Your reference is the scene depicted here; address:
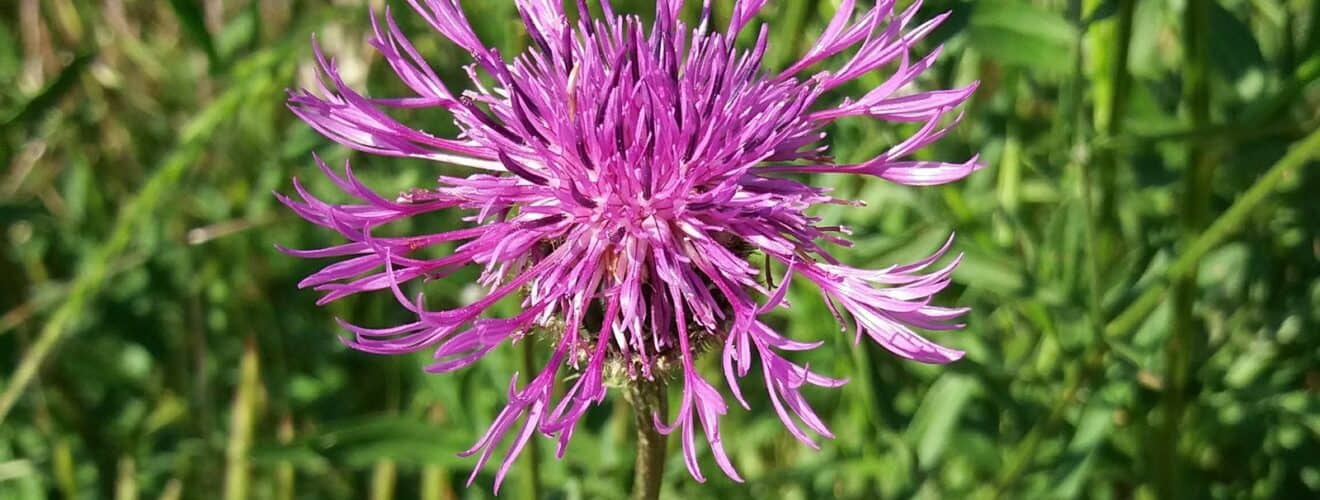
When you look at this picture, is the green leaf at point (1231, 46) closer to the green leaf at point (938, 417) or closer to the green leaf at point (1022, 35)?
the green leaf at point (1022, 35)

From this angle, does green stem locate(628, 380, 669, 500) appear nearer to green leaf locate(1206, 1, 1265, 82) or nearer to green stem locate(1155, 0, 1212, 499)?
green stem locate(1155, 0, 1212, 499)

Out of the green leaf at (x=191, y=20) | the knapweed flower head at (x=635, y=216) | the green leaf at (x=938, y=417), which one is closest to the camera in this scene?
the knapweed flower head at (x=635, y=216)

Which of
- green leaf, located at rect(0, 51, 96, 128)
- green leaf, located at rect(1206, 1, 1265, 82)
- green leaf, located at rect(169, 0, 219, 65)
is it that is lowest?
green leaf, located at rect(1206, 1, 1265, 82)

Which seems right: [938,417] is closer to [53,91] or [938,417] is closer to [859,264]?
[859,264]

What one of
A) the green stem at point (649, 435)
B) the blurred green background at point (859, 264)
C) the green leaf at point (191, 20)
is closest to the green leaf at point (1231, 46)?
the blurred green background at point (859, 264)

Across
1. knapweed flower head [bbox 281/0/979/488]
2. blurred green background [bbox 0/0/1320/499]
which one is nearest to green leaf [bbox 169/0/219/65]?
blurred green background [bbox 0/0/1320/499]

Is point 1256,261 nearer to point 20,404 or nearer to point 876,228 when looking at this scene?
point 876,228

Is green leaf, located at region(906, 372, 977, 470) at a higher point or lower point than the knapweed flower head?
lower
